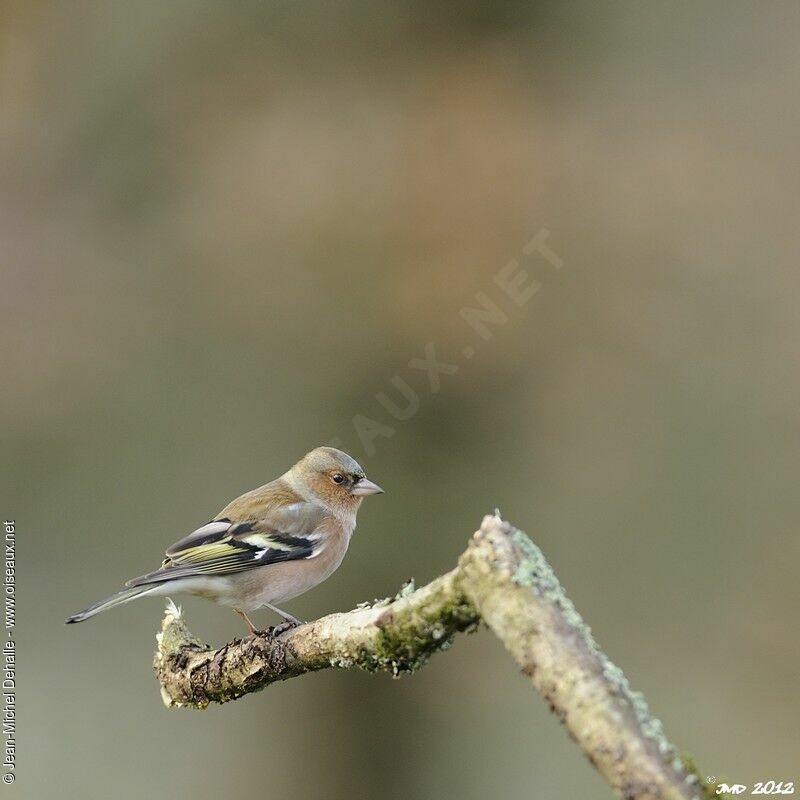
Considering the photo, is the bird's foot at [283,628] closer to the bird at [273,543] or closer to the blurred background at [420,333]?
the bird at [273,543]

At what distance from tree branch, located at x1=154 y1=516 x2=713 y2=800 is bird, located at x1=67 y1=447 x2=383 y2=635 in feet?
2.34

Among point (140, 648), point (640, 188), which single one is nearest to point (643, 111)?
point (640, 188)

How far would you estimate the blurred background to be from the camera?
700 cm

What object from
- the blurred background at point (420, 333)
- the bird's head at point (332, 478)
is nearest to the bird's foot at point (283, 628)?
the bird's head at point (332, 478)

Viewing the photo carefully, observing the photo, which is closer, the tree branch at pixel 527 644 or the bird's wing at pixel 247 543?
the tree branch at pixel 527 644

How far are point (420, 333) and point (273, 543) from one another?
438 centimetres

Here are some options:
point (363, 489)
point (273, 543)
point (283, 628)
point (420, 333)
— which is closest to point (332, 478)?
point (363, 489)

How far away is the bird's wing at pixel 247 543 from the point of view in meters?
3.07

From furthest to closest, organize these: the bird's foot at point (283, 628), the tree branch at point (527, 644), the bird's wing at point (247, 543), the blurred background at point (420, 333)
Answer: the blurred background at point (420, 333) → the bird's wing at point (247, 543) → the bird's foot at point (283, 628) → the tree branch at point (527, 644)

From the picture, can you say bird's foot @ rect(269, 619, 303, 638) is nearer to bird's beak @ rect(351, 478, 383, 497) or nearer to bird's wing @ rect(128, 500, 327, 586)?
bird's wing @ rect(128, 500, 327, 586)

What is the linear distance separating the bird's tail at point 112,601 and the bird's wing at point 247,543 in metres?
0.05

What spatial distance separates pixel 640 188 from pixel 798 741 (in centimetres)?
402

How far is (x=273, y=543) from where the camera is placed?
10.9 ft

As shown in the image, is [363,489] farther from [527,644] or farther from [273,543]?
[527,644]
